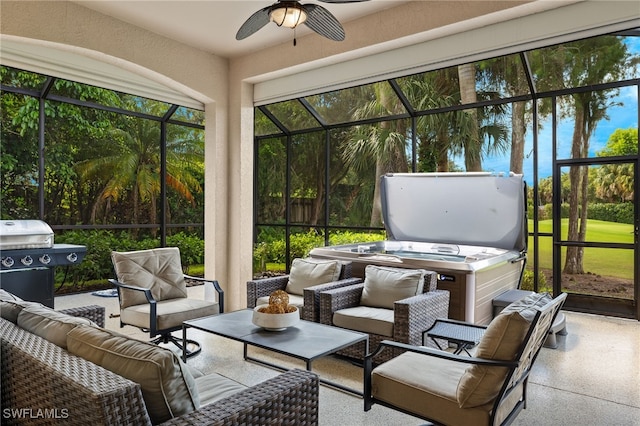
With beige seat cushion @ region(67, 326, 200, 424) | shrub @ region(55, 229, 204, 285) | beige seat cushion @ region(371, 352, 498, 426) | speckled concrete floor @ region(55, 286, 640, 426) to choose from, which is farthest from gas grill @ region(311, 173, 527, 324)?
shrub @ region(55, 229, 204, 285)

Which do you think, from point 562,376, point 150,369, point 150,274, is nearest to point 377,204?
point 150,274

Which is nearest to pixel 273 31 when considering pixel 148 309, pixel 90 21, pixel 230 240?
pixel 90 21

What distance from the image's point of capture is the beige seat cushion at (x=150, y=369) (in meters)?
1.35

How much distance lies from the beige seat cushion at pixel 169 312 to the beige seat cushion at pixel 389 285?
1.39 m

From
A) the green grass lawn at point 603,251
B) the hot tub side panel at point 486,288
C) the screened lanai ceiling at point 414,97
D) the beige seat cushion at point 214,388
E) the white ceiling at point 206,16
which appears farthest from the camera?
the screened lanai ceiling at point 414,97

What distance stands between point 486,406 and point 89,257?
7045mm

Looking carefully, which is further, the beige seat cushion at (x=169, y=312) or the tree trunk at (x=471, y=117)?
the tree trunk at (x=471, y=117)

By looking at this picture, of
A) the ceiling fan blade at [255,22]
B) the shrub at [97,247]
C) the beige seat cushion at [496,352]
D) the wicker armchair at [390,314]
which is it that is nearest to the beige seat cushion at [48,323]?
the beige seat cushion at [496,352]

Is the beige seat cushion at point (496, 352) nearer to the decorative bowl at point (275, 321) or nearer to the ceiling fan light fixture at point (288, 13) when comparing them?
the decorative bowl at point (275, 321)

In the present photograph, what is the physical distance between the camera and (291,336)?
9.29ft

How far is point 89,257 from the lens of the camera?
23.9ft

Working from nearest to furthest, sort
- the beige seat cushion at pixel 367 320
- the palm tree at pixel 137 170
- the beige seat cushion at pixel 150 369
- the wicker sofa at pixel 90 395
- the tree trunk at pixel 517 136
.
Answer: the wicker sofa at pixel 90 395 < the beige seat cushion at pixel 150 369 < the beige seat cushion at pixel 367 320 < the tree trunk at pixel 517 136 < the palm tree at pixel 137 170

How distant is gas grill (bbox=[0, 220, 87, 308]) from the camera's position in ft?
11.0

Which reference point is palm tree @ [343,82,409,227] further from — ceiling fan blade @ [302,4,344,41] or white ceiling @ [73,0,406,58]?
ceiling fan blade @ [302,4,344,41]
